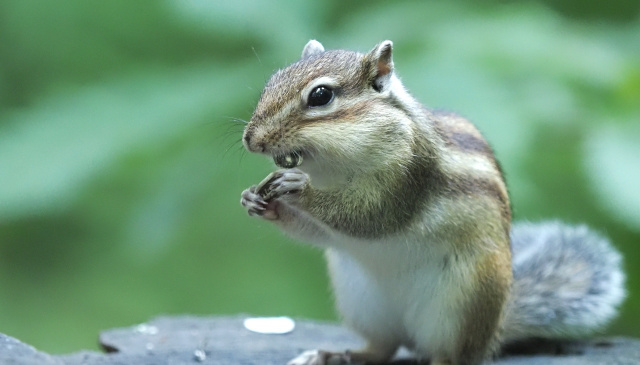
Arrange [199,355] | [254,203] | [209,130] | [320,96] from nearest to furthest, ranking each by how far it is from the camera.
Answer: [320,96]
[254,203]
[199,355]
[209,130]

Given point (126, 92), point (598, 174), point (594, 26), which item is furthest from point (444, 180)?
point (594, 26)

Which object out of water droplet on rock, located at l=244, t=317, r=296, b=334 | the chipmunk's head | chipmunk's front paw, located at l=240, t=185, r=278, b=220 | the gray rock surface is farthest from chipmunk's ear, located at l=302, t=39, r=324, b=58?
water droplet on rock, located at l=244, t=317, r=296, b=334

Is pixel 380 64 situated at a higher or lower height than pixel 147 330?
higher

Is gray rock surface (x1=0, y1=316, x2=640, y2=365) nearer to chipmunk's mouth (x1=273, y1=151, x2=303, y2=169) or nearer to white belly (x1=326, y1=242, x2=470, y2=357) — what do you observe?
white belly (x1=326, y1=242, x2=470, y2=357)

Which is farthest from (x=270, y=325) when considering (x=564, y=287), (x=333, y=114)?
(x=333, y=114)

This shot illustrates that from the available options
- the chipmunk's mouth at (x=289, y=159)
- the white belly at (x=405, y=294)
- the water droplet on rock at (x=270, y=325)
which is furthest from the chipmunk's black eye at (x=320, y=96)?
the water droplet on rock at (x=270, y=325)

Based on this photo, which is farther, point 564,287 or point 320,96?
point 564,287

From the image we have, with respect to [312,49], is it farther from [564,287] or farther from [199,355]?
[564,287]
